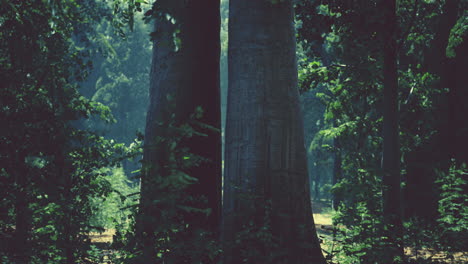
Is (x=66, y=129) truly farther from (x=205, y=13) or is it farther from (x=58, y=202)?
(x=205, y=13)

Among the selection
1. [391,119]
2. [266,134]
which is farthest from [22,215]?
[391,119]

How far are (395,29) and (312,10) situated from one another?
153 cm

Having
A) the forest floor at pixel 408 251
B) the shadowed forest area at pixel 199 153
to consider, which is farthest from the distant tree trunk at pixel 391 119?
the forest floor at pixel 408 251

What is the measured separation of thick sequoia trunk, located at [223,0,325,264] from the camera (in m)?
5.71

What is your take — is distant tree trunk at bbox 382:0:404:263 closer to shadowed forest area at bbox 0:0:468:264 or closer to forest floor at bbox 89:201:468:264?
shadowed forest area at bbox 0:0:468:264

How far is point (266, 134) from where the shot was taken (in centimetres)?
591

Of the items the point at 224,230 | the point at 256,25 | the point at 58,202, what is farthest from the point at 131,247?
the point at 256,25

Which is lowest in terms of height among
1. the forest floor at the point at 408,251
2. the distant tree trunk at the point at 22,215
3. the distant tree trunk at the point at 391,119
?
the forest floor at the point at 408,251

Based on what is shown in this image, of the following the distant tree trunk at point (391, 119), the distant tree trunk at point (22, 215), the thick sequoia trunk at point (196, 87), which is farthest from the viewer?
the distant tree trunk at point (391, 119)

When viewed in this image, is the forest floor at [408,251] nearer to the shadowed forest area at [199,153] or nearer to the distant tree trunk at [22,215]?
the shadowed forest area at [199,153]

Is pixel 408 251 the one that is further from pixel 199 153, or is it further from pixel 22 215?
pixel 22 215

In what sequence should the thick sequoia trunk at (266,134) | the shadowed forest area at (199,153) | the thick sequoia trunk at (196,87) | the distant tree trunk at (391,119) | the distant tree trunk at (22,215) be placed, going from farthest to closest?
the distant tree trunk at (391,119) → the thick sequoia trunk at (196,87) → the thick sequoia trunk at (266,134) → the distant tree trunk at (22,215) → the shadowed forest area at (199,153)

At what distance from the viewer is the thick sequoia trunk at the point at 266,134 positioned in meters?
5.71

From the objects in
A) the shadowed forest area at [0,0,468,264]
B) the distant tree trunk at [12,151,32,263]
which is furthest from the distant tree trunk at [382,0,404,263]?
the distant tree trunk at [12,151,32,263]
